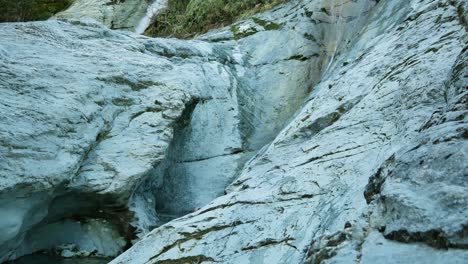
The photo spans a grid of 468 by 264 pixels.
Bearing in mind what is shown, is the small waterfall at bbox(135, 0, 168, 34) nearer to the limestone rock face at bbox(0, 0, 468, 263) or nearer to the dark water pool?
the limestone rock face at bbox(0, 0, 468, 263)

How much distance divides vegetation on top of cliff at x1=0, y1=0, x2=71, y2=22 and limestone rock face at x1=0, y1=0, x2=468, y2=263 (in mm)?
11322

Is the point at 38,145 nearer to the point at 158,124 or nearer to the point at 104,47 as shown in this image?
the point at 158,124

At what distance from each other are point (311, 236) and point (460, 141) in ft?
9.01

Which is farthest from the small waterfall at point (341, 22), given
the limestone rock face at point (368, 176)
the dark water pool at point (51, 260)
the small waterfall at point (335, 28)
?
the dark water pool at point (51, 260)

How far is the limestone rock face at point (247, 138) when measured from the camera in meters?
4.48

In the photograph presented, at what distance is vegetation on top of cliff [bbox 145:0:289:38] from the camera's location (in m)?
21.2

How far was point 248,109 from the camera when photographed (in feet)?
53.7

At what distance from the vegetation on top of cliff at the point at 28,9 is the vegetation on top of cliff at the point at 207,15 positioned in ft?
25.9

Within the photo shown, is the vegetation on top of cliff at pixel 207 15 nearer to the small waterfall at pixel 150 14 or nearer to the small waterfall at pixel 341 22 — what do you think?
the small waterfall at pixel 150 14

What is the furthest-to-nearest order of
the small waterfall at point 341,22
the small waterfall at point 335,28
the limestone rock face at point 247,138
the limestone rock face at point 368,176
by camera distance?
the small waterfall at point 335,28, the small waterfall at point 341,22, the limestone rock face at point 247,138, the limestone rock face at point 368,176

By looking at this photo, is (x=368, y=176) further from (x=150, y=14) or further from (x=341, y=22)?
(x=150, y=14)

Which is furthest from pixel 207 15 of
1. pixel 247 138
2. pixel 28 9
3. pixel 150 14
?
pixel 28 9

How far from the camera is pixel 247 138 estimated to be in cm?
1543

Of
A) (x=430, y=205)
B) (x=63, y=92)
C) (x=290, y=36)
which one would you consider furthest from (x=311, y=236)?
→ (x=290, y=36)
